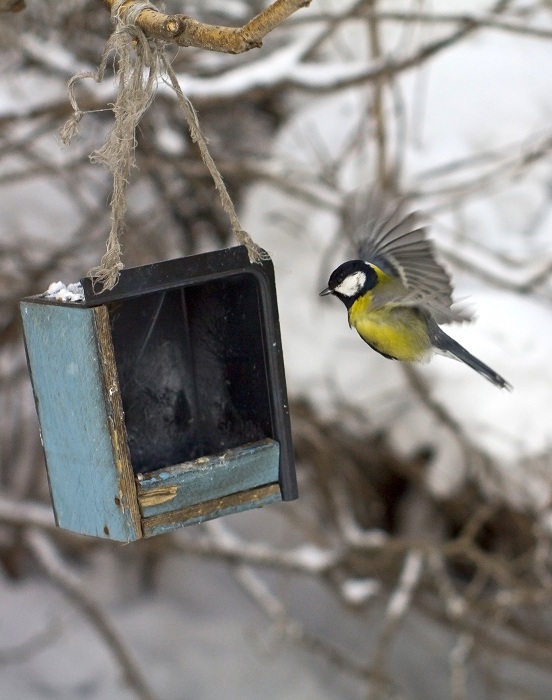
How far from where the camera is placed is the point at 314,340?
357 centimetres

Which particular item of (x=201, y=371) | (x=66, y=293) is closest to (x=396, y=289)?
(x=201, y=371)

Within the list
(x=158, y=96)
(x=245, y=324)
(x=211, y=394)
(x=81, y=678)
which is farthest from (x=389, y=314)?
(x=81, y=678)

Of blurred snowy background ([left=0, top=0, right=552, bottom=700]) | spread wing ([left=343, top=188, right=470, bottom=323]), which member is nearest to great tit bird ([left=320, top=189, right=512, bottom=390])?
spread wing ([left=343, top=188, right=470, bottom=323])

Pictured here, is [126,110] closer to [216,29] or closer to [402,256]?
[216,29]

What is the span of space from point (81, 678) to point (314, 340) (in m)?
1.94

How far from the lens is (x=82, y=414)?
1.49 m

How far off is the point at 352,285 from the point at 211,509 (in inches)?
19.0

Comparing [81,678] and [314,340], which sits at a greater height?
[314,340]

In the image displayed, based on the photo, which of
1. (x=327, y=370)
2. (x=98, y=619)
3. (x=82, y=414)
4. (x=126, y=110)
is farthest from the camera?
(x=327, y=370)

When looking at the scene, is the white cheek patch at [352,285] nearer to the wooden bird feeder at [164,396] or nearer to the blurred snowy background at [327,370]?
the wooden bird feeder at [164,396]

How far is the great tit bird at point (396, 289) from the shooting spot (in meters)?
1.67

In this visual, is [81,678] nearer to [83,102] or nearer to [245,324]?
[83,102]

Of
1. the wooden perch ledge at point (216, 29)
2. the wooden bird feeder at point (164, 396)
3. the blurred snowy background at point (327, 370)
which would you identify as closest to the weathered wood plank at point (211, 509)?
the wooden bird feeder at point (164, 396)

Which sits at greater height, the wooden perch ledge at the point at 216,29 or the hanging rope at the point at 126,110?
the wooden perch ledge at the point at 216,29
